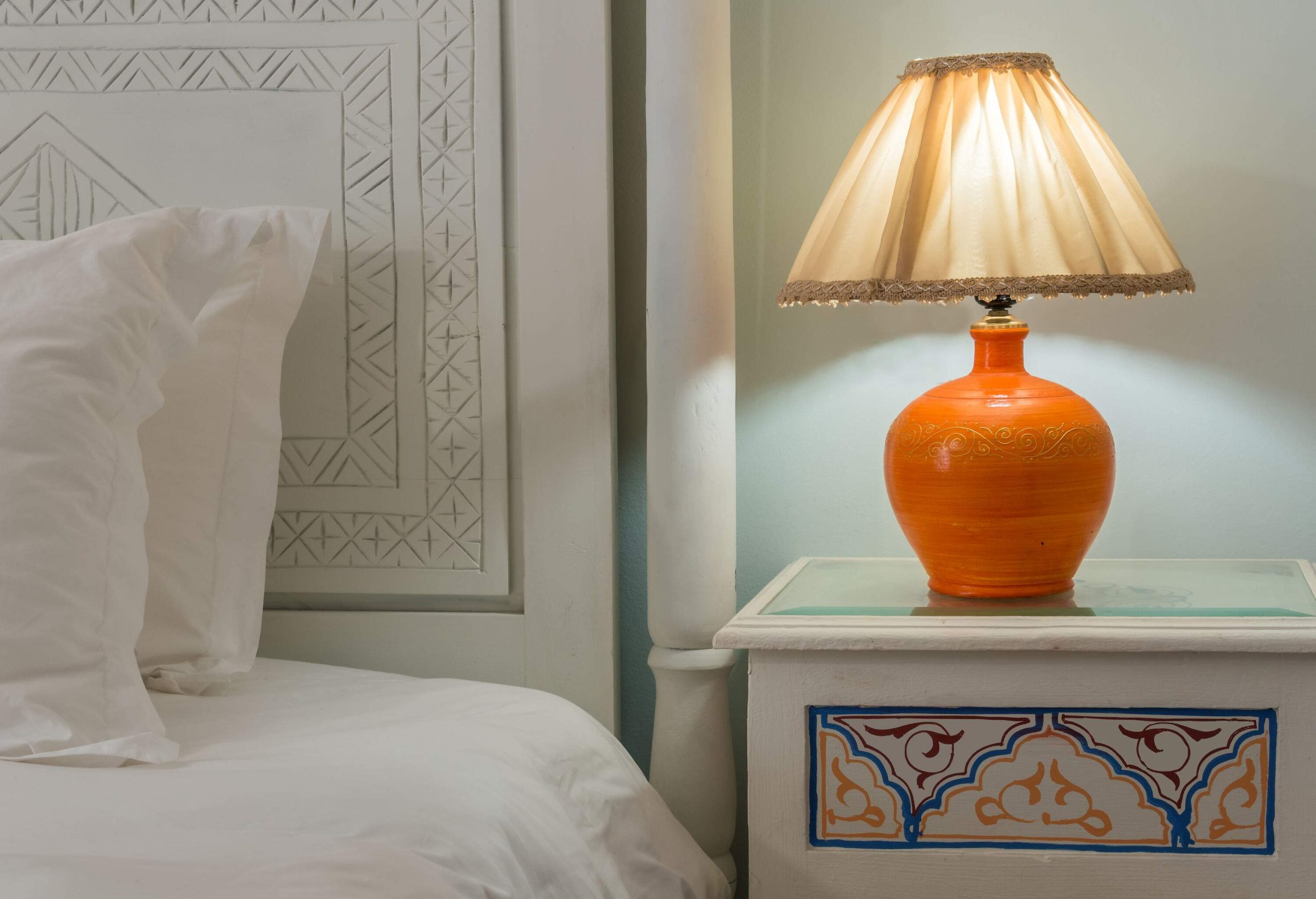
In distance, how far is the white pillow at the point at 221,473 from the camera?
3.43ft

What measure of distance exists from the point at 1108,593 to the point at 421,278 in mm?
772

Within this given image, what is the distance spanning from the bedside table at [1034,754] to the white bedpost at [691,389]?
18cm

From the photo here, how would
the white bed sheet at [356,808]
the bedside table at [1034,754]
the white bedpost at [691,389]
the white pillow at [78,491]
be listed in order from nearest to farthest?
the white bed sheet at [356,808] → the white pillow at [78,491] → the bedside table at [1034,754] → the white bedpost at [691,389]

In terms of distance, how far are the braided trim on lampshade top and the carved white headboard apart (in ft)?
1.17

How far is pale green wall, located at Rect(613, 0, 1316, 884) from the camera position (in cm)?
123

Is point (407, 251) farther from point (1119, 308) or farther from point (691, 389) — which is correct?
point (1119, 308)

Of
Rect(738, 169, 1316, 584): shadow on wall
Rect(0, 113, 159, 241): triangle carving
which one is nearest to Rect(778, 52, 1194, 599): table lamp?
Rect(738, 169, 1316, 584): shadow on wall

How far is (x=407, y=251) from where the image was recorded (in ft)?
4.06

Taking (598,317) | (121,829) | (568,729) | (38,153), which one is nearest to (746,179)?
(598,317)

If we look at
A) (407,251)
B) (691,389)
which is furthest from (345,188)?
(691,389)

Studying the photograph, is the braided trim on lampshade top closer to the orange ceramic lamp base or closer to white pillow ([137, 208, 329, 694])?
the orange ceramic lamp base

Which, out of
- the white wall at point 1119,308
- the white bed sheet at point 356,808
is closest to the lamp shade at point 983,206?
the white wall at point 1119,308

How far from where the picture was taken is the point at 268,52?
4.09ft

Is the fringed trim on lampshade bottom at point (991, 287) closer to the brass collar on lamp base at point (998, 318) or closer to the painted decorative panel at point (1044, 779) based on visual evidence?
the brass collar on lamp base at point (998, 318)
